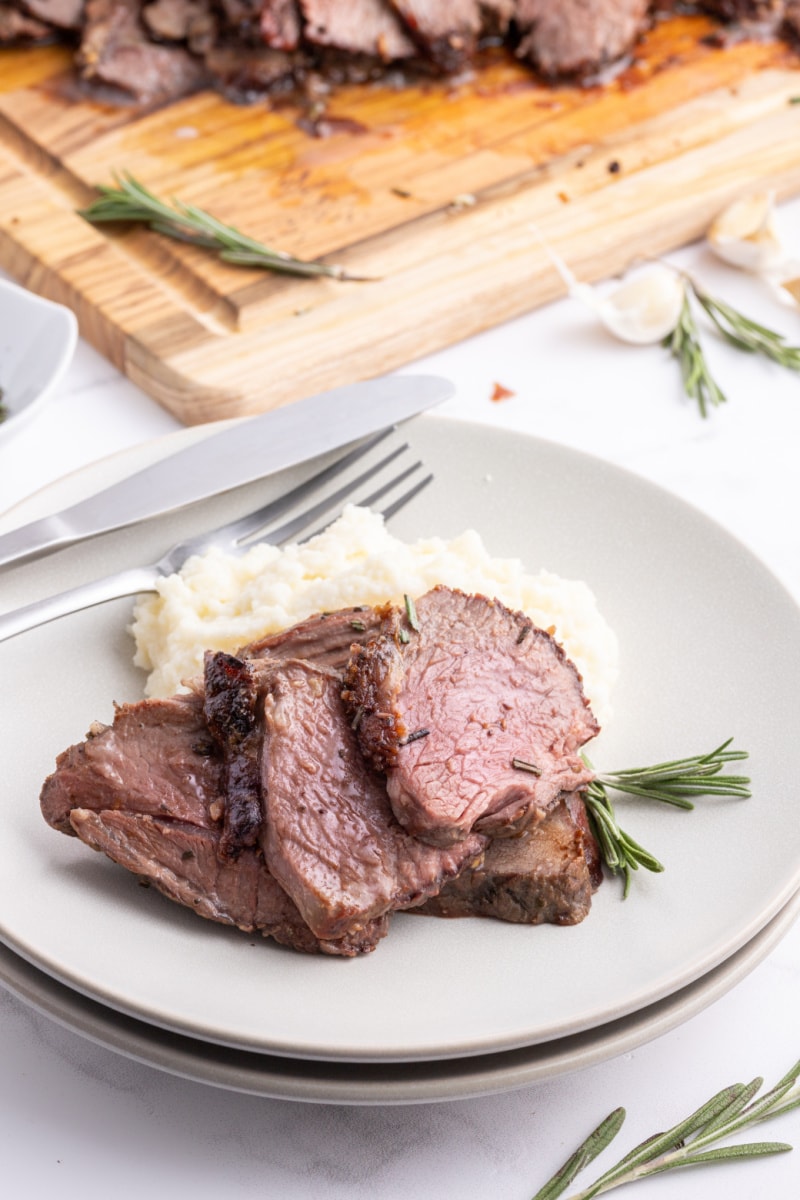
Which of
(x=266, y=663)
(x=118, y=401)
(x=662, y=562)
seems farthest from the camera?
(x=118, y=401)

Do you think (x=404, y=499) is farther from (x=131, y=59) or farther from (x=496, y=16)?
(x=496, y=16)

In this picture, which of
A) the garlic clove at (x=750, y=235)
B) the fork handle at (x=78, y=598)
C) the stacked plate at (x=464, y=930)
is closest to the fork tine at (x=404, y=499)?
the stacked plate at (x=464, y=930)

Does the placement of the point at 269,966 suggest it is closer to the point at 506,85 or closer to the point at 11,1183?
the point at 11,1183

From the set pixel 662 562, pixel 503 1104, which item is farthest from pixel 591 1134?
pixel 662 562

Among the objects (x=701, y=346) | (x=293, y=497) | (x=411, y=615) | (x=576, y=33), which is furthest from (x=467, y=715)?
(x=576, y=33)

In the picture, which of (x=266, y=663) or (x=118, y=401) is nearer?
(x=266, y=663)

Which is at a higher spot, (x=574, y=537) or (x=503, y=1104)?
(x=574, y=537)

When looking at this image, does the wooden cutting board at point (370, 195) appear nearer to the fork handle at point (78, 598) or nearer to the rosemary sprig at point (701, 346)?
the rosemary sprig at point (701, 346)
